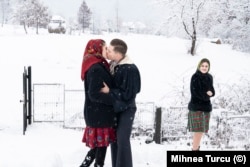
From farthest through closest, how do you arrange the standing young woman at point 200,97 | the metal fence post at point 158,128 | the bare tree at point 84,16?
the bare tree at point 84,16, the metal fence post at point 158,128, the standing young woman at point 200,97

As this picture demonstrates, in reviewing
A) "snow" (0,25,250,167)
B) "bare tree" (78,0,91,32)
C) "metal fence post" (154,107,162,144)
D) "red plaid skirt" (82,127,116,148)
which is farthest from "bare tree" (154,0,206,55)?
"bare tree" (78,0,91,32)

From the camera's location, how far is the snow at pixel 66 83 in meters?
6.07

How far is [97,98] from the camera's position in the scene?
186 inches

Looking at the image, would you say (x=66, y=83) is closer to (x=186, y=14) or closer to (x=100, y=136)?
(x=100, y=136)

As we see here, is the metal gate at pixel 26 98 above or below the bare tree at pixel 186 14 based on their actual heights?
below

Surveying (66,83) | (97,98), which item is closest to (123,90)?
(97,98)

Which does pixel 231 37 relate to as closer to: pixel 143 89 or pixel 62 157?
pixel 143 89

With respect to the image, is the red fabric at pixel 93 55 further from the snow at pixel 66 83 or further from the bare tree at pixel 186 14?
the bare tree at pixel 186 14

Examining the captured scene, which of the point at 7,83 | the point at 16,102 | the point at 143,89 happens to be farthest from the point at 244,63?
the point at 16,102

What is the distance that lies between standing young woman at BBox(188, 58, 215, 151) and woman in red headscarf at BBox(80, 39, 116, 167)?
188cm

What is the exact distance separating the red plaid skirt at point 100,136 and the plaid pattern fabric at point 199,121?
1.90m

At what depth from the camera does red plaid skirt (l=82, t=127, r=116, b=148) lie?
16.7 feet

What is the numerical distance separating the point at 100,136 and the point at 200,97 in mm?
2084

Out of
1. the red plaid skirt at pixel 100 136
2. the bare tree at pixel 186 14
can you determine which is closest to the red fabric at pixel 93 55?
the red plaid skirt at pixel 100 136
